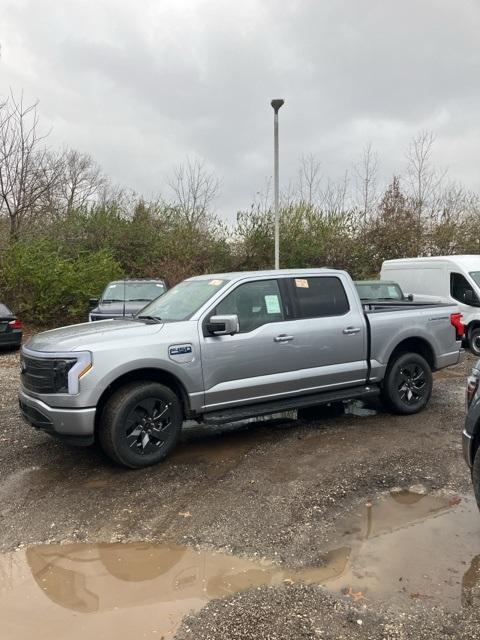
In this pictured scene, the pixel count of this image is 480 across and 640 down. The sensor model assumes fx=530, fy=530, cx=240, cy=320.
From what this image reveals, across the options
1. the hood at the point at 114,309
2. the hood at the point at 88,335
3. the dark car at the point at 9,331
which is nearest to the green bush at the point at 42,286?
the hood at the point at 114,309

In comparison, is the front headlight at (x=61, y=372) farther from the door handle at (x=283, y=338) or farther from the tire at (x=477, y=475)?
the tire at (x=477, y=475)

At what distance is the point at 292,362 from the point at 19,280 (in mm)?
12521

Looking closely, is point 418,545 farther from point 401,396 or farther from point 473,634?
point 401,396

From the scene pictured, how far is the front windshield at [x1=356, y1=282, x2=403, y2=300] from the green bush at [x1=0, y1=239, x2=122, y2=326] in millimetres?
8436

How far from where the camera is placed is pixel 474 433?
3.72m

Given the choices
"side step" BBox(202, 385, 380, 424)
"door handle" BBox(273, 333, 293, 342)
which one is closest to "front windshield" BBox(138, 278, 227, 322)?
"door handle" BBox(273, 333, 293, 342)

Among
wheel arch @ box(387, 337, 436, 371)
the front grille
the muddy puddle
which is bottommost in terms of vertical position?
the muddy puddle

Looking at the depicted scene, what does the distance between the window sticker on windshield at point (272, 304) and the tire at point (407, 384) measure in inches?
72.4

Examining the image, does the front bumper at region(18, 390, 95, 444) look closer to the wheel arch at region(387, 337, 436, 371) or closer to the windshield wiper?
the windshield wiper

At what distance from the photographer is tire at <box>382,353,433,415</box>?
6.70 meters

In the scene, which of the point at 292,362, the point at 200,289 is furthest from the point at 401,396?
the point at 200,289

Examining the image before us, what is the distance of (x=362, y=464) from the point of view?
16.8ft

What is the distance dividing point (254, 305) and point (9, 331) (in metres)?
8.36

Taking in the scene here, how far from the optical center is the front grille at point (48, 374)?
477 cm
